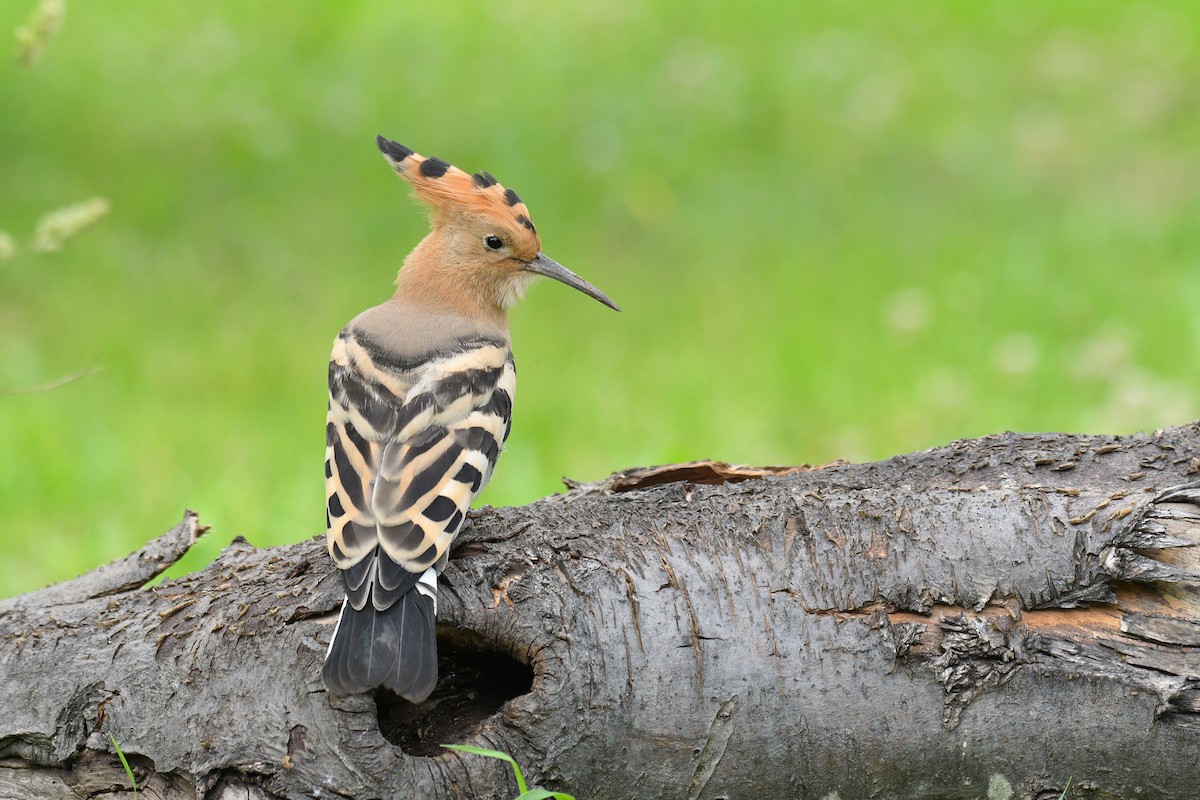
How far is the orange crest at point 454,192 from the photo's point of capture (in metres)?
3.76

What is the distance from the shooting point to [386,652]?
223 cm

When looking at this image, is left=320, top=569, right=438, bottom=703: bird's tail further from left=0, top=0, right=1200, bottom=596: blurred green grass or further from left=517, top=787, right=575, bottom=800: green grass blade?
left=0, top=0, right=1200, bottom=596: blurred green grass

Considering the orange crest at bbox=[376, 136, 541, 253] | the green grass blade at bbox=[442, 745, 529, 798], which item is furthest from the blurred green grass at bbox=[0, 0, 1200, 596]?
the green grass blade at bbox=[442, 745, 529, 798]

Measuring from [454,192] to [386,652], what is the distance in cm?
179

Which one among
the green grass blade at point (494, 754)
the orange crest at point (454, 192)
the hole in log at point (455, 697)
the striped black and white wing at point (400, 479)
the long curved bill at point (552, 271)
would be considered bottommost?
the green grass blade at point (494, 754)

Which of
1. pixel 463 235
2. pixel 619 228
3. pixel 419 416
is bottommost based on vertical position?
pixel 419 416

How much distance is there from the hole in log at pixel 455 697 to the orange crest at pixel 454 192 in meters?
1.54

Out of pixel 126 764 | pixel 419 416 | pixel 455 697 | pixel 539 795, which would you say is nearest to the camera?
pixel 539 795

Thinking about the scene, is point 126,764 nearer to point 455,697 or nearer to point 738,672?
point 455,697

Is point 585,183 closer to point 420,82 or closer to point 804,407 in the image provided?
point 420,82

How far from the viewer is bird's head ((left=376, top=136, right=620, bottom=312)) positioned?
148 inches

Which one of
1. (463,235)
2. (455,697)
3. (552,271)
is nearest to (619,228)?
(552,271)

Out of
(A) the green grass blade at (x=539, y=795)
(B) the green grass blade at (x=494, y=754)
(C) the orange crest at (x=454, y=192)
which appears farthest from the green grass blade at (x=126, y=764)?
(C) the orange crest at (x=454, y=192)

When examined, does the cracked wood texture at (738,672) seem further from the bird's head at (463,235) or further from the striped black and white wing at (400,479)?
the bird's head at (463,235)
